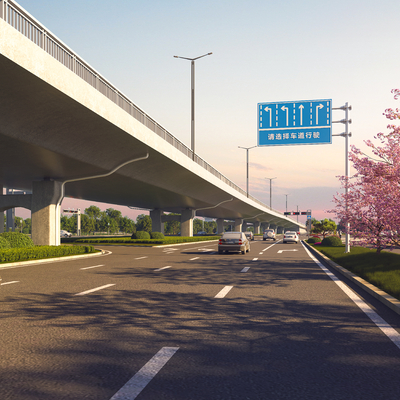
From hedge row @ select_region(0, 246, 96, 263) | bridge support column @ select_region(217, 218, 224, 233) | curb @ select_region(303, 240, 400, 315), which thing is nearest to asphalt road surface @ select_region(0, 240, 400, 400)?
curb @ select_region(303, 240, 400, 315)

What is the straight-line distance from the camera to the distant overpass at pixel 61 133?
15469 millimetres

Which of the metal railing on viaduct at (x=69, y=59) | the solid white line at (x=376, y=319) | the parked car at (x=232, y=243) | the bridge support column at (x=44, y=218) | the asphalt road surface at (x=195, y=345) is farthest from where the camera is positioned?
the bridge support column at (x=44, y=218)

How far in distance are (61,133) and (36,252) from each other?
6164 mm

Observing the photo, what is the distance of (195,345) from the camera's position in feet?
19.0

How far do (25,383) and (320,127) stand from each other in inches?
951

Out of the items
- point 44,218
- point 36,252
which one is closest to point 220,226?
point 44,218

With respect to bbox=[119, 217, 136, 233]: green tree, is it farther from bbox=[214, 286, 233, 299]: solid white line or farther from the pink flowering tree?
bbox=[214, 286, 233, 299]: solid white line

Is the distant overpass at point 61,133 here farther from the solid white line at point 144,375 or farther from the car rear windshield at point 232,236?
the solid white line at point 144,375

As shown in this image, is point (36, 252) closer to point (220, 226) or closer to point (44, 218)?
point (44, 218)

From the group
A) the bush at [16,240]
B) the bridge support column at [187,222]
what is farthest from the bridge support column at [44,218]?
the bridge support column at [187,222]

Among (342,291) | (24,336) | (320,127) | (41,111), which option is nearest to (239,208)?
(320,127)

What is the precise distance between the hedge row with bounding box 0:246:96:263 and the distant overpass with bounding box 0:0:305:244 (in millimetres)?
4266

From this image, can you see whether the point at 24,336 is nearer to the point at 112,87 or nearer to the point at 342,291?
the point at 342,291

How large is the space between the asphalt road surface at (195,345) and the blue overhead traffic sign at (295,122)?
1638 cm
